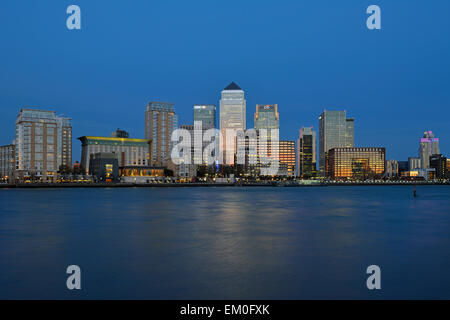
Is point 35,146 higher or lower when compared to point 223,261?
higher

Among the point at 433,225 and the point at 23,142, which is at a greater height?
the point at 23,142

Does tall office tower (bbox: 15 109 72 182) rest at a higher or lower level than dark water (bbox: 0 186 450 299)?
higher

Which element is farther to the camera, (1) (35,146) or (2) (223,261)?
(1) (35,146)

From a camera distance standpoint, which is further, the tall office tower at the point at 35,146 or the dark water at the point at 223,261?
the tall office tower at the point at 35,146

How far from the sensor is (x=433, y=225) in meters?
36.7

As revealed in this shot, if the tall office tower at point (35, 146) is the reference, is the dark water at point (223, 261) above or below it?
below

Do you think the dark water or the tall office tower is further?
the tall office tower
